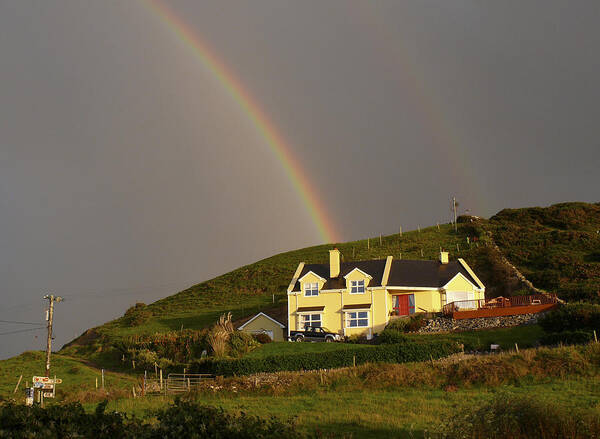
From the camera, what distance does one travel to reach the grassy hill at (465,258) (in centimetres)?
6260

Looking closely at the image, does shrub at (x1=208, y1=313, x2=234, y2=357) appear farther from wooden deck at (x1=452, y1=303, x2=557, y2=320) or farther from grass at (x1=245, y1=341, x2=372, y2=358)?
wooden deck at (x1=452, y1=303, x2=557, y2=320)

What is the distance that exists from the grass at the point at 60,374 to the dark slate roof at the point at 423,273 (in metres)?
22.9

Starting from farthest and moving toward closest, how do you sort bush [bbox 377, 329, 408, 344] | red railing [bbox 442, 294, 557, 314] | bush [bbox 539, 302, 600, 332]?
red railing [bbox 442, 294, 557, 314] → bush [bbox 377, 329, 408, 344] → bush [bbox 539, 302, 600, 332]

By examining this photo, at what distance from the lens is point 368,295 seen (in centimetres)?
5056

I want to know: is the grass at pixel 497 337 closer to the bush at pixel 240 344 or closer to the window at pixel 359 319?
the window at pixel 359 319

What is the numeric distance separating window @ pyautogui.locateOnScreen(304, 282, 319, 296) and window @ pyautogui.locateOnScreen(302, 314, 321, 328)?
1906 millimetres

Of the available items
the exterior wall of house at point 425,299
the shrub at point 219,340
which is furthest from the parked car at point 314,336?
the exterior wall of house at point 425,299

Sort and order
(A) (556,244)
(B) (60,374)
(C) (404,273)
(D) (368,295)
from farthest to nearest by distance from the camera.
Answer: (A) (556,244) < (C) (404,273) < (D) (368,295) < (B) (60,374)

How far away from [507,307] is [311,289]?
15930mm

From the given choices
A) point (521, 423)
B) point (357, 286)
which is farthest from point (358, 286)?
point (521, 423)

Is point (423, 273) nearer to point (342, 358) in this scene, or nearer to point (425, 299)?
point (425, 299)

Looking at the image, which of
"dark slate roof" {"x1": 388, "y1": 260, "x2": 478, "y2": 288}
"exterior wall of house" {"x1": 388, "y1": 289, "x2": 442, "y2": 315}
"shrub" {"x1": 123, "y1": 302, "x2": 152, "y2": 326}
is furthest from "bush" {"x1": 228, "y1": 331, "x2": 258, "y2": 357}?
"shrub" {"x1": 123, "y1": 302, "x2": 152, "y2": 326}

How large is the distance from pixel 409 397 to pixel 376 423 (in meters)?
5.20

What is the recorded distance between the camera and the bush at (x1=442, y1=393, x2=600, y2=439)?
1309 cm
